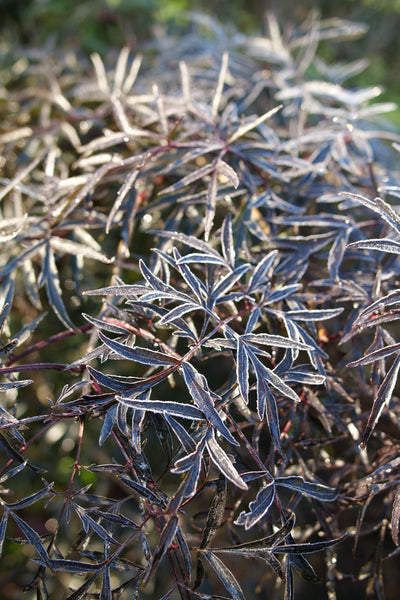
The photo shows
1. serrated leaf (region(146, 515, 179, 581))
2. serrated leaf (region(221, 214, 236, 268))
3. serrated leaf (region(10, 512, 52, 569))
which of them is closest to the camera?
serrated leaf (region(146, 515, 179, 581))

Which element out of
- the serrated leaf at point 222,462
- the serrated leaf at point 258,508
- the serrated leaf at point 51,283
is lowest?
the serrated leaf at point 258,508

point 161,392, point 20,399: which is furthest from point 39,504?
point 161,392

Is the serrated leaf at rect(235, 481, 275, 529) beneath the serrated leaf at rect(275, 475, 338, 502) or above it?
above

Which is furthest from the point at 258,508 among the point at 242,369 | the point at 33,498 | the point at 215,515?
the point at 33,498

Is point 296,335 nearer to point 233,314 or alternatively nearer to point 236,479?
point 233,314

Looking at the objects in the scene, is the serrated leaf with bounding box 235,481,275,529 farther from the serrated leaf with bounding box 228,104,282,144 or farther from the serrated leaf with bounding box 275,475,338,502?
the serrated leaf with bounding box 228,104,282,144

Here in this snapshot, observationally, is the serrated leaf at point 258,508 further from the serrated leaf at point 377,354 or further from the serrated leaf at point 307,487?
the serrated leaf at point 377,354

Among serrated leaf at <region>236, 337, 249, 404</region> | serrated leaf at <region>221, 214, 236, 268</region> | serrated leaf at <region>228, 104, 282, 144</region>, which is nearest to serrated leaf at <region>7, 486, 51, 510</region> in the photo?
serrated leaf at <region>236, 337, 249, 404</region>

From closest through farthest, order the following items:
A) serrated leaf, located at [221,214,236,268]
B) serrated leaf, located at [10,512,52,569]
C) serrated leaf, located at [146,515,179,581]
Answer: serrated leaf, located at [146,515,179,581], serrated leaf, located at [10,512,52,569], serrated leaf, located at [221,214,236,268]

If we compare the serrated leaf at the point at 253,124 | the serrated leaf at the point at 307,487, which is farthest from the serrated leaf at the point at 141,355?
the serrated leaf at the point at 253,124
